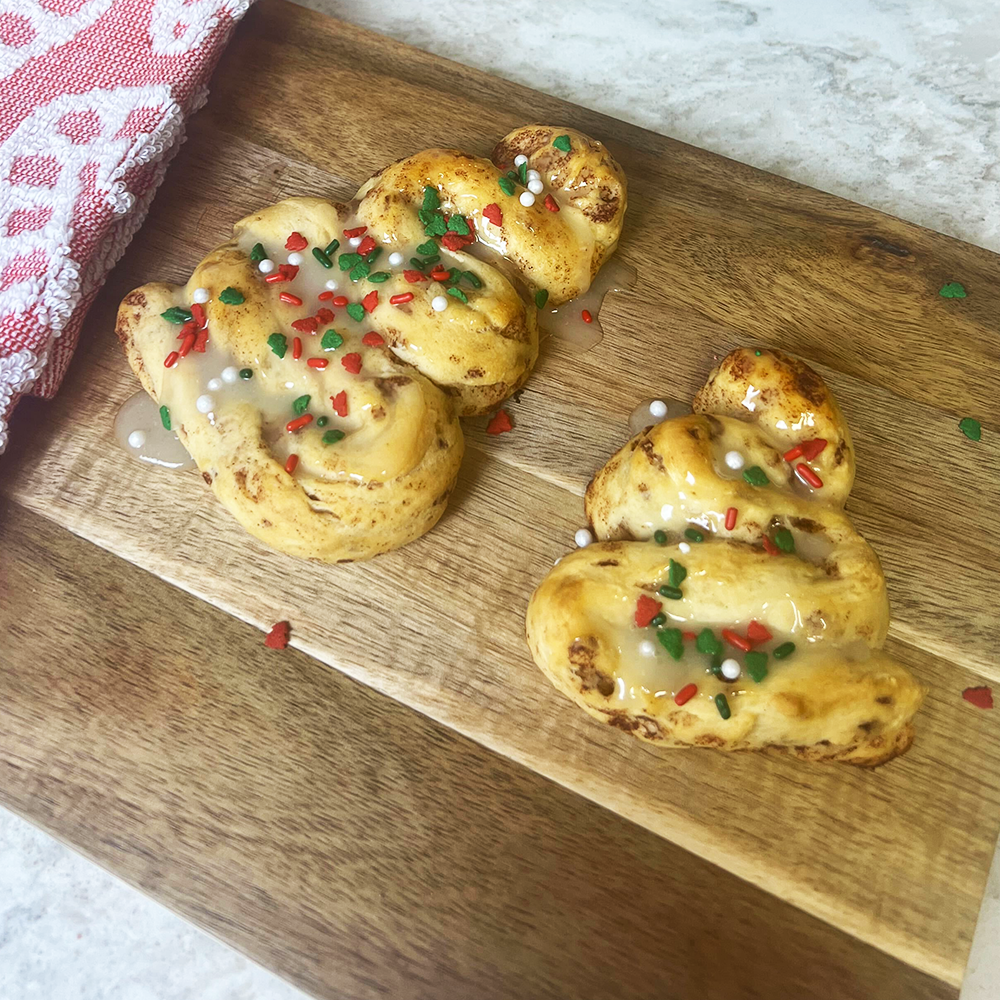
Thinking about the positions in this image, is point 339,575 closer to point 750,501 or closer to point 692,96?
point 750,501

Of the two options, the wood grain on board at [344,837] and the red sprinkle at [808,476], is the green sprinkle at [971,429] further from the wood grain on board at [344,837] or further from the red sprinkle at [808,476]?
the wood grain on board at [344,837]

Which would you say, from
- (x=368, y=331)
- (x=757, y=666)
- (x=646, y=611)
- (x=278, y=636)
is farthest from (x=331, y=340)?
(x=757, y=666)

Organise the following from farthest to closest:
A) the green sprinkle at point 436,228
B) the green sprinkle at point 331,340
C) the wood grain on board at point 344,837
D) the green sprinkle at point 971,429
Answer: the green sprinkle at point 971,429 < the green sprinkle at point 436,228 < the green sprinkle at point 331,340 < the wood grain on board at point 344,837

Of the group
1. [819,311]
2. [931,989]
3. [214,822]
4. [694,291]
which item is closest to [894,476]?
[819,311]

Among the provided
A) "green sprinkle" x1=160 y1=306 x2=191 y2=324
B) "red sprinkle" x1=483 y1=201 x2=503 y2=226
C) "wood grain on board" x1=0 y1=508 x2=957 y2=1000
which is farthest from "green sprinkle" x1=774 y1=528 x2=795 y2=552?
"green sprinkle" x1=160 y1=306 x2=191 y2=324

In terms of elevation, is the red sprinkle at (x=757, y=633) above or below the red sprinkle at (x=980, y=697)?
above

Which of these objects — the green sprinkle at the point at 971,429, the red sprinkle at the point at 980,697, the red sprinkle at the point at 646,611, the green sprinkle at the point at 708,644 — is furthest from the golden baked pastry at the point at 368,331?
the red sprinkle at the point at 980,697

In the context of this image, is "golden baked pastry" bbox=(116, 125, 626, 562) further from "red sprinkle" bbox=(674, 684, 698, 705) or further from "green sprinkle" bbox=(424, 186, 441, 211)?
"red sprinkle" bbox=(674, 684, 698, 705)

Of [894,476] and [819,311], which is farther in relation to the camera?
[819,311]
